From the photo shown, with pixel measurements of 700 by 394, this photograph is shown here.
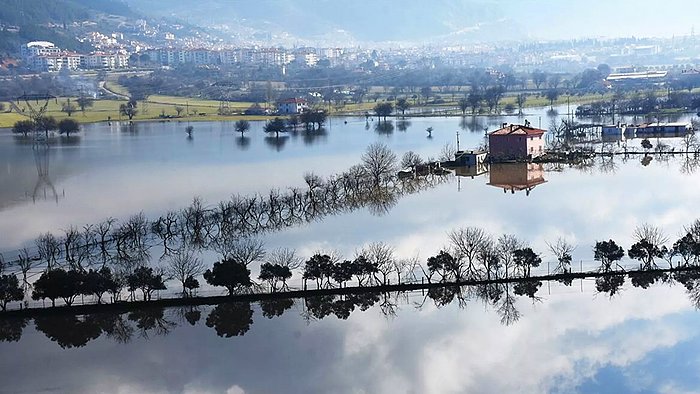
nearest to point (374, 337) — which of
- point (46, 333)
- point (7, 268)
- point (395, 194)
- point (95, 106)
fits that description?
point (46, 333)

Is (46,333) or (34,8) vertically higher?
(34,8)

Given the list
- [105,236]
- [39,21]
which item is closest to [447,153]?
[105,236]

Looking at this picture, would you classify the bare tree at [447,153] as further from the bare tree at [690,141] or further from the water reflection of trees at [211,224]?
the bare tree at [690,141]

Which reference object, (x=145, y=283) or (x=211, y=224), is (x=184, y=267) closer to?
(x=145, y=283)

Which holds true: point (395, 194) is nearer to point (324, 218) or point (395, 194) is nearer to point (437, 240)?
point (324, 218)

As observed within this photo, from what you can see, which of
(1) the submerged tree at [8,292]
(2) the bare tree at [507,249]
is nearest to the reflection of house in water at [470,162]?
(2) the bare tree at [507,249]

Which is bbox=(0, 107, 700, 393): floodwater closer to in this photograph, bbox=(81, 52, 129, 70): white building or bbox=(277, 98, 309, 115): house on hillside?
bbox=(277, 98, 309, 115): house on hillside

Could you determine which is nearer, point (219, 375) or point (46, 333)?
point (219, 375)
